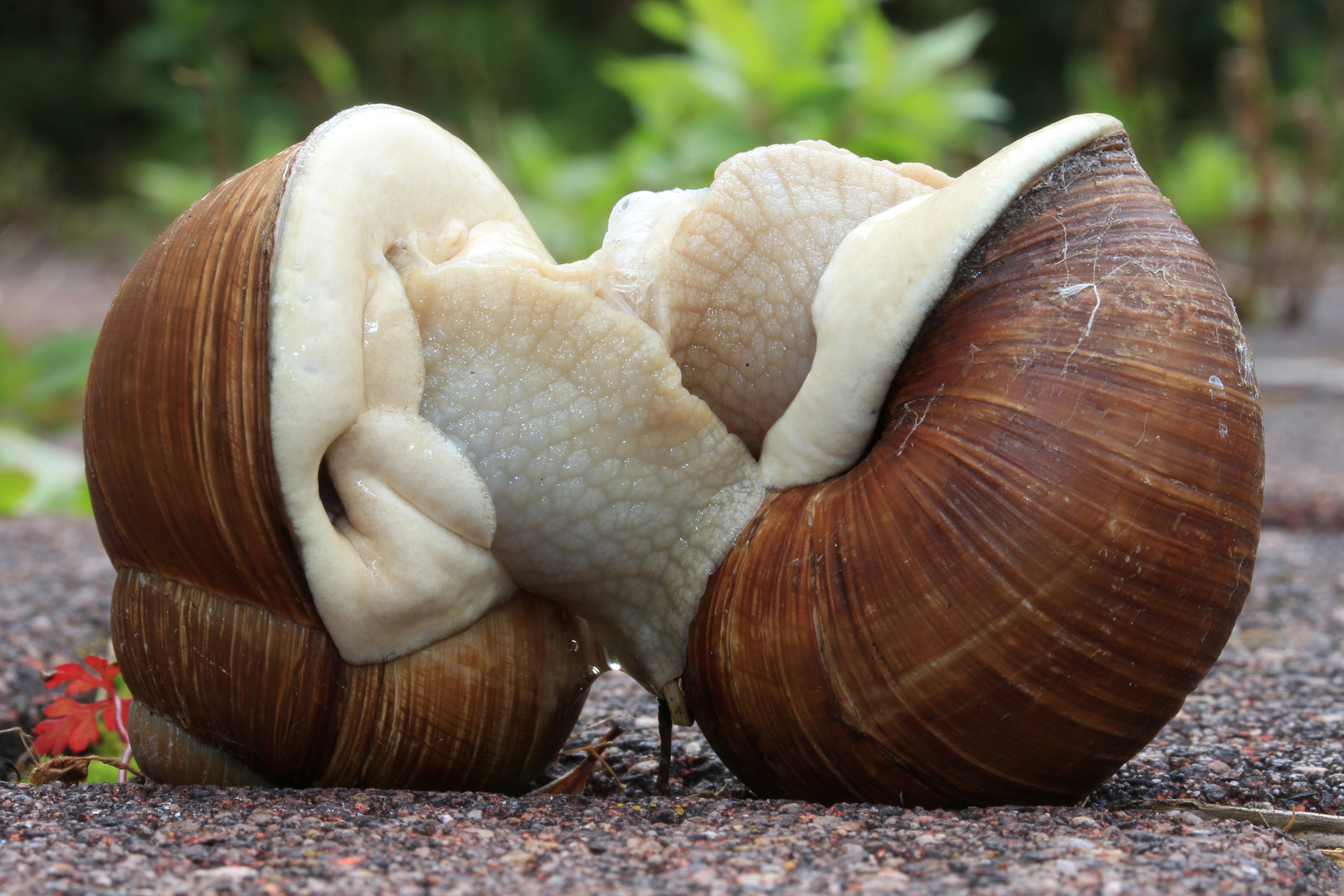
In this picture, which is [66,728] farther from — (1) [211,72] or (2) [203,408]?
(1) [211,72]

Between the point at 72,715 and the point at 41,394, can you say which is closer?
the point at 72,715

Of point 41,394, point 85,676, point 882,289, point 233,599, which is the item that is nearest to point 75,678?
point 85,676

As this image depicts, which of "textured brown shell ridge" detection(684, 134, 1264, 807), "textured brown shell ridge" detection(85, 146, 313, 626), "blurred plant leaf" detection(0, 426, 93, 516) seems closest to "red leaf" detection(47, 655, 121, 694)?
"textured brown shell ridge" detection(85, 146, 313, 626)

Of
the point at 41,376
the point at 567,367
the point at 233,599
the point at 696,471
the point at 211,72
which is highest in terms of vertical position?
the point at 211,72

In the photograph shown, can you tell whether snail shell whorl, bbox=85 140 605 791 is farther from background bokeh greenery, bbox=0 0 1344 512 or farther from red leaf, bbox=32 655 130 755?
background bokeh greenery, bbox=0 0 1344 512

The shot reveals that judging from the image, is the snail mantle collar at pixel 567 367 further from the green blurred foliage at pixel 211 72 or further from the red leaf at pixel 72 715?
the green blurred foliage at pixel 211 72

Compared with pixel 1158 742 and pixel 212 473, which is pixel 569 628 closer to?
pixel 212 473

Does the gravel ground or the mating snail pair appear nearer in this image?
the gravel ground

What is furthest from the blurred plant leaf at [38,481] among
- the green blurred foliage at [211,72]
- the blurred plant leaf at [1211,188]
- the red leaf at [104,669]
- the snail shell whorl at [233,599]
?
the blurred plant leaf at [1211,188]
